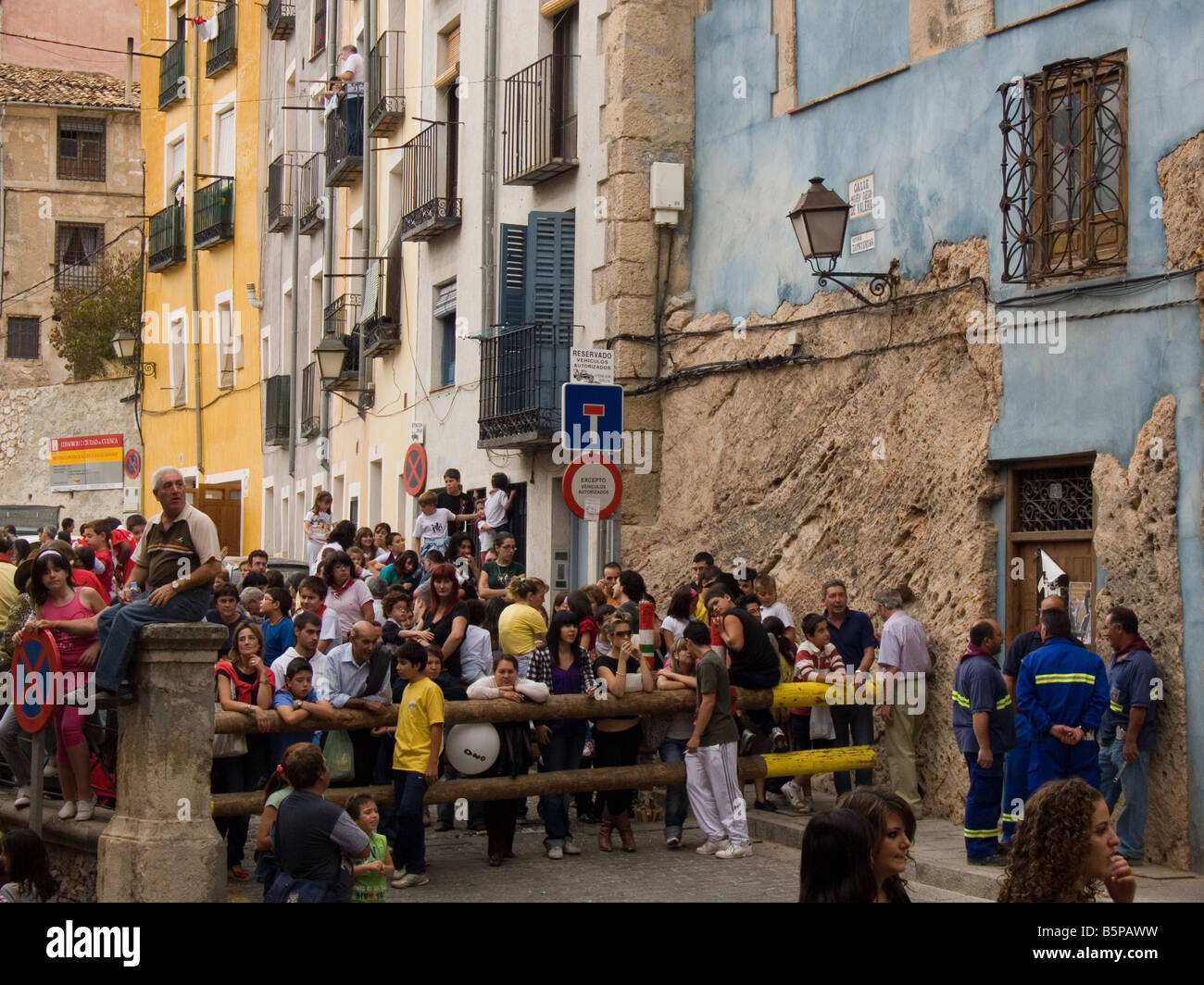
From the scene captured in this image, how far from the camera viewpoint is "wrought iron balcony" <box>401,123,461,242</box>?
23250 mm

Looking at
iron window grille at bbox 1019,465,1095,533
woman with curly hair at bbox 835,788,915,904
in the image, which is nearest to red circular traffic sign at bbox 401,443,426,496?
iron window grille at bbox 1019,465,1095,533

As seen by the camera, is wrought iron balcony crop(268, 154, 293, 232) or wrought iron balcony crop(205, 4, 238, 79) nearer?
wrought iron balcony crop(268, 154, 293, 232)

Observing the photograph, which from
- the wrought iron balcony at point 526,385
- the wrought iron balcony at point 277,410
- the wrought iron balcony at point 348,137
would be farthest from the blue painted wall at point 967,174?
the wrought iron balcony at point 277,410

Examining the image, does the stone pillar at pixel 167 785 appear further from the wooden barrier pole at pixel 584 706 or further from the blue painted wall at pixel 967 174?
the blue painted wall at pixel 967 174

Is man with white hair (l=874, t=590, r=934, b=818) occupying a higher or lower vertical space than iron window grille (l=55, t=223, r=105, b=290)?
lower

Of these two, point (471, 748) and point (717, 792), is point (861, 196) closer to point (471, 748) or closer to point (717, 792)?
point (717, 792)

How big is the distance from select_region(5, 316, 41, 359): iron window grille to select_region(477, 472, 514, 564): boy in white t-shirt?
3487 cm

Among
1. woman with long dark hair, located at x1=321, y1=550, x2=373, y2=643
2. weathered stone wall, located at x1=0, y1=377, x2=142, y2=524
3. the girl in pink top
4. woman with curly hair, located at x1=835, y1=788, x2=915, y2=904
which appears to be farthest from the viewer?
weathered stone wall, located at x1=0, y1=377, x2=142, y2=524

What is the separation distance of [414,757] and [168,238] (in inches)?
1193

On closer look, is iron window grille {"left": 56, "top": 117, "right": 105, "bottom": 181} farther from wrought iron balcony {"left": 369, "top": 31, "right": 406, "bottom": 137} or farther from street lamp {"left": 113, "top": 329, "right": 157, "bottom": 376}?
wrought iron balcony {"left": 369, "top": 31, "right": 406, "bottom": 137}

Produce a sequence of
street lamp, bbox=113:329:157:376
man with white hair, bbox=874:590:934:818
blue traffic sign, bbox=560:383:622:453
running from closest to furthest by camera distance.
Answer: man with white hair, bbox=874:590:934:818
blue traffic sign, bbox=560:383:622:453
street lamp, bbox=113:329:157:376

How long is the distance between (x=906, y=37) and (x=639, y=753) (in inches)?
235
